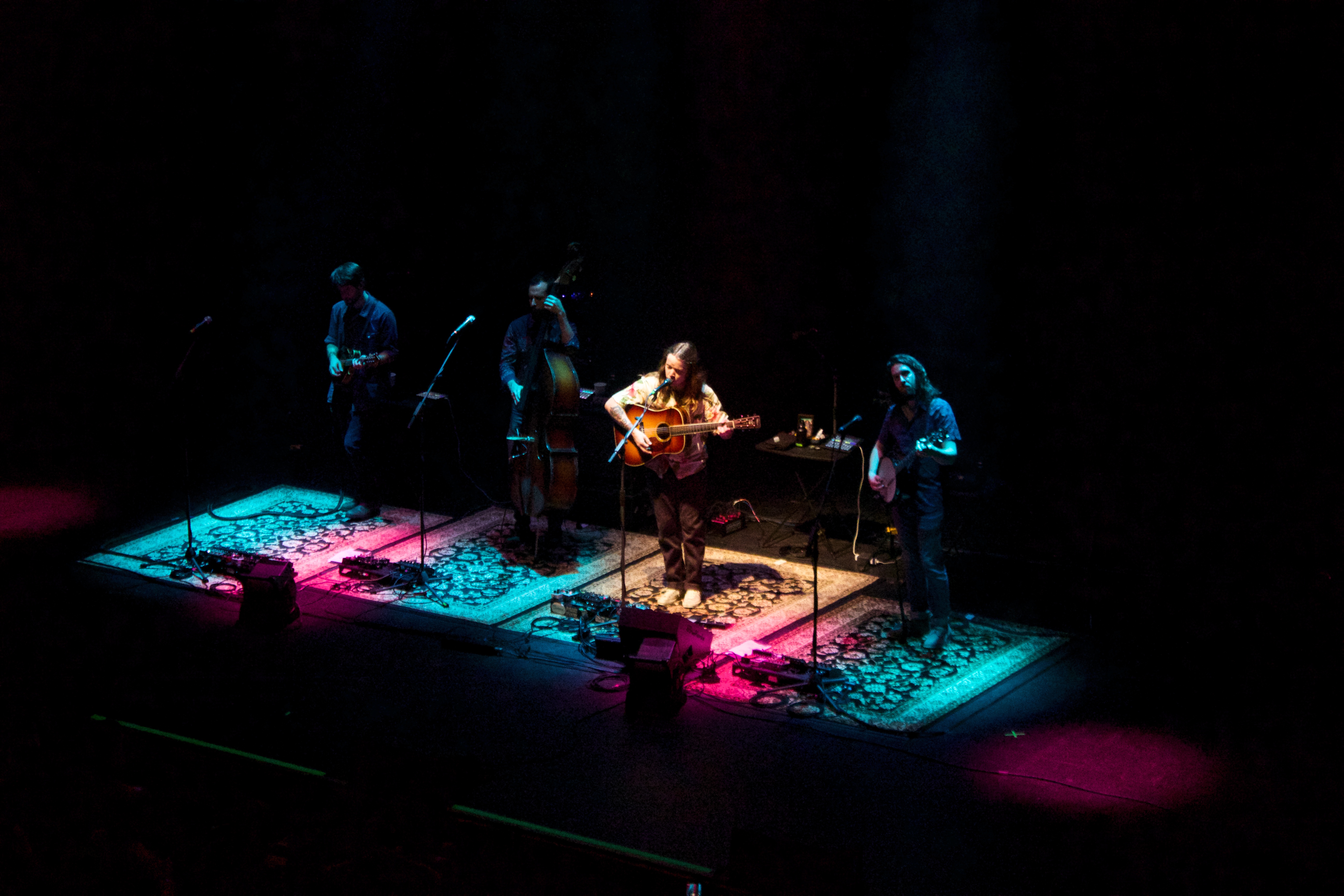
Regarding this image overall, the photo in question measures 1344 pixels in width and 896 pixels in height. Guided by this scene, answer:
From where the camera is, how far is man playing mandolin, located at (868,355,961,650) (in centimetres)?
660

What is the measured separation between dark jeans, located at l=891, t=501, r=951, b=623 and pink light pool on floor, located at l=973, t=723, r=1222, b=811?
1092 mm

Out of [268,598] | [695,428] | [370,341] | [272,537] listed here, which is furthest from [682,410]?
[272,537]

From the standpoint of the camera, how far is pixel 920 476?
665 centimetres

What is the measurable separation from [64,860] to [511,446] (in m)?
4.38

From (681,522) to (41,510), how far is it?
527cm

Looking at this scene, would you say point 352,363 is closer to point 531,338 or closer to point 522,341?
point 522,341

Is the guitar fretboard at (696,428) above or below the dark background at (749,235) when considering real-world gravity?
below

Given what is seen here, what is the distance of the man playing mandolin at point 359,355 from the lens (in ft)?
28.7

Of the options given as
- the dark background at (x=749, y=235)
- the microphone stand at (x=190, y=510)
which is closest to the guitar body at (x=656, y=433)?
the dark background at (x=749, y=235)

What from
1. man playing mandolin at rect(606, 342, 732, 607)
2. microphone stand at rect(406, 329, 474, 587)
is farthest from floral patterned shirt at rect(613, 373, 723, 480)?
microphone stand at rect(406, 329, 474, 587)

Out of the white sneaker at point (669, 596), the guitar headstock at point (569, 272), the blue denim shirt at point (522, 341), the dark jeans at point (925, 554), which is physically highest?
the guitar headstock at point (569, 272)

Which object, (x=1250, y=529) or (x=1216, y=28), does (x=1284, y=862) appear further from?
(x=1216, y=28)

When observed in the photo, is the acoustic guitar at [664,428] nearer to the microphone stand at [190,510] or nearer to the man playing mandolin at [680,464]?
the man playing mandolin at [680,464]

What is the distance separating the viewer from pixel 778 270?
29.1 feet
